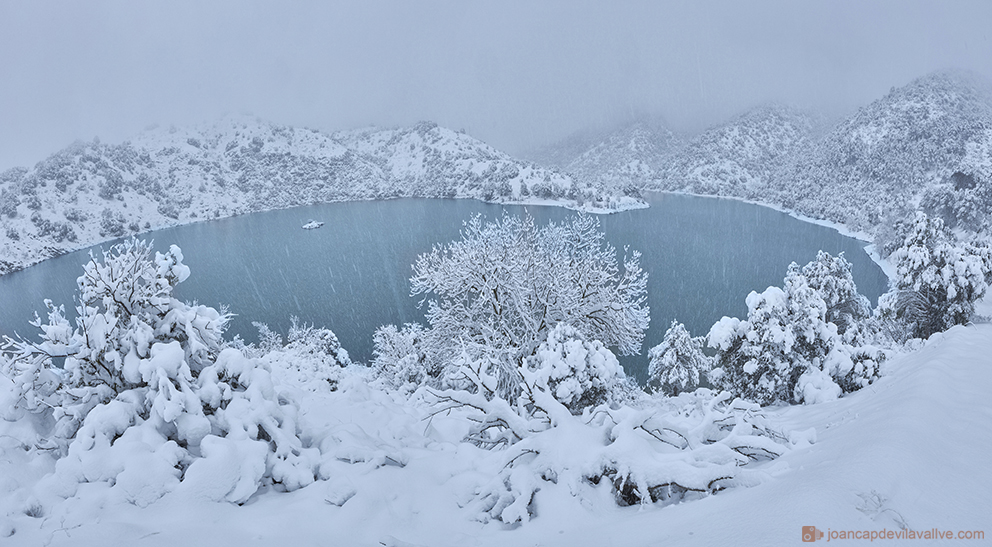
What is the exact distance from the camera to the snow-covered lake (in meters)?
47.7

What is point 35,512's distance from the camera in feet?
12.0

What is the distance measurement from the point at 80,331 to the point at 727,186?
707ft

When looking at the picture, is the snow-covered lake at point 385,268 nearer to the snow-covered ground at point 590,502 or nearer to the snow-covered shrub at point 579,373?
the snow-covered shrub at point 579,373

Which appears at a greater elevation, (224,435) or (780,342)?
(224,435)

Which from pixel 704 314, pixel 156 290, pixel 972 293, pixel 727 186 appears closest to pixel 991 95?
pixel 727 186

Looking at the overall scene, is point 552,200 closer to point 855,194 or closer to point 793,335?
point 855,194

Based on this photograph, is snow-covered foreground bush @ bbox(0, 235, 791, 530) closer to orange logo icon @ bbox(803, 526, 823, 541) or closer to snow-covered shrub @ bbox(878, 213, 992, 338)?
orange logo icon @ bbox(803, 526, 823, 541)

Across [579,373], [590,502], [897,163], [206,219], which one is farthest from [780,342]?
[206,219]

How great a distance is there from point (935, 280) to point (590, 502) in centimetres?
2436

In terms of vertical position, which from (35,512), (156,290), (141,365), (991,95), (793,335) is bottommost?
(793,335)

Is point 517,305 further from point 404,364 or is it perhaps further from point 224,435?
point 224,435

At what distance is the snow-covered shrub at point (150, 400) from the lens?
402 cm

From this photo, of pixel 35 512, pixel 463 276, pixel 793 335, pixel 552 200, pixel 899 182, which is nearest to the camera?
pixel 35 512

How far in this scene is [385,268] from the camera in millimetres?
67688
